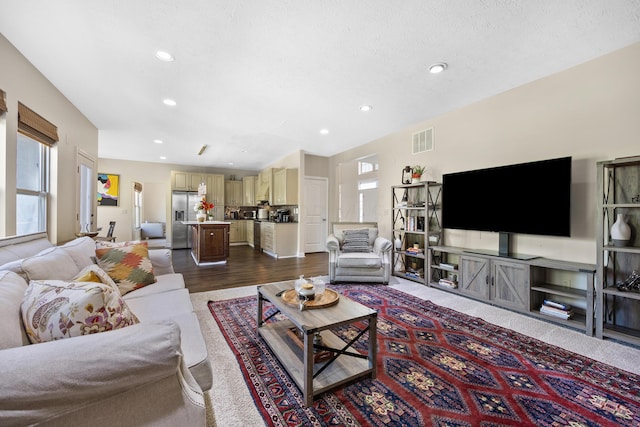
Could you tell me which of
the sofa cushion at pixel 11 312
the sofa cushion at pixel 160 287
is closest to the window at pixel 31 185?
the sofa cushion at pixel 160 287

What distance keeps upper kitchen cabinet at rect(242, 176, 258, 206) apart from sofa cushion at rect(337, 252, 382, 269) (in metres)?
5.60

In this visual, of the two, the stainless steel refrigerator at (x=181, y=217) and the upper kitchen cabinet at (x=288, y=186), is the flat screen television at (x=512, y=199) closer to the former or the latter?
the upper kitchen cabinet at (x=288, y=186)

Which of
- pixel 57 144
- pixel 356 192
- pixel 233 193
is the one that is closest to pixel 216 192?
pixel 233 193

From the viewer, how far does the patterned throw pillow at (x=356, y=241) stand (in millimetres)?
4285

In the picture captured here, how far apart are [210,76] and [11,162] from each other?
1.95m

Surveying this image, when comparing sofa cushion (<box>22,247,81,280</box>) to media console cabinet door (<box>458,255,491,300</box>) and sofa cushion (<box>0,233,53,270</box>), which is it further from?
media console cabinet door (<box>458,255,491,300</box>)

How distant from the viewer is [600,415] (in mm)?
1467

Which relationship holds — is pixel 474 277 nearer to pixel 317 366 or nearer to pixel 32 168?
pixel 317 366

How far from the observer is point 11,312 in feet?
3.06

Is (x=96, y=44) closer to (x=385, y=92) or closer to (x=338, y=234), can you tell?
(x=385, y=92)

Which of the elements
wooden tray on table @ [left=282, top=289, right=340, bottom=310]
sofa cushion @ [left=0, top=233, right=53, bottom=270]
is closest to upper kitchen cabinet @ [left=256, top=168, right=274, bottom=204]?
sofa cushion @ [left=0, top=233, right=53, bottom=270]

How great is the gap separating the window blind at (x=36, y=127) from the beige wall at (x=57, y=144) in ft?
0.24

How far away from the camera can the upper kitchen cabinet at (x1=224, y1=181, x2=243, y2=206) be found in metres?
8.81

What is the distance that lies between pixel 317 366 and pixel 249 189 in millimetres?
7648
